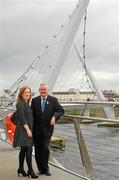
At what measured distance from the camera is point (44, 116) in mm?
5332

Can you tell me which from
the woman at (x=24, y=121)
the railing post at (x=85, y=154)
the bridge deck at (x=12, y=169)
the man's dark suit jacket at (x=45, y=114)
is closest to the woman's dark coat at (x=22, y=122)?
the woman at (x=24, y=121)

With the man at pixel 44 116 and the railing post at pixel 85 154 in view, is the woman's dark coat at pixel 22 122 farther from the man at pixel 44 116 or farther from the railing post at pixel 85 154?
the railing post at pixel 85 154

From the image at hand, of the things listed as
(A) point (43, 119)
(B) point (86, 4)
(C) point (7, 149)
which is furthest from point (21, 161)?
A: (B) point (86, 4)

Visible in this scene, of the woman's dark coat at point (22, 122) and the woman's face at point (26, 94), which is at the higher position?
the woman's face at point (26, 94)

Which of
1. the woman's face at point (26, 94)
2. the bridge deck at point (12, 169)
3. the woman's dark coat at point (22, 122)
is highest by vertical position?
Answer: the woman's face at point (26, 94)

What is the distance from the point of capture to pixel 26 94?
5.24 m

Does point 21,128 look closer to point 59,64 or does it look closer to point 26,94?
point 26,94

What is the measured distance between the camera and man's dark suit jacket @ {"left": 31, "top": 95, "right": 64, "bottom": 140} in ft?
17.5

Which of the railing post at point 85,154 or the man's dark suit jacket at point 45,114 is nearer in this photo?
the railing post at point 85,154

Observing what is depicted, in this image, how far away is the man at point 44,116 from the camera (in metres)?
5.34

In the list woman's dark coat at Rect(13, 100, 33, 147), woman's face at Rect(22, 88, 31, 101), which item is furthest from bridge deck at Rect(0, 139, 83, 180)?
woman's face at Rect(22, 88, 31, 101)

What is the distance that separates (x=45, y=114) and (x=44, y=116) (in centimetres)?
3

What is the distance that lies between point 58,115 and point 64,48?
30031mm

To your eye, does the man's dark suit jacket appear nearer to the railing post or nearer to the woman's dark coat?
the woman's dark coat
